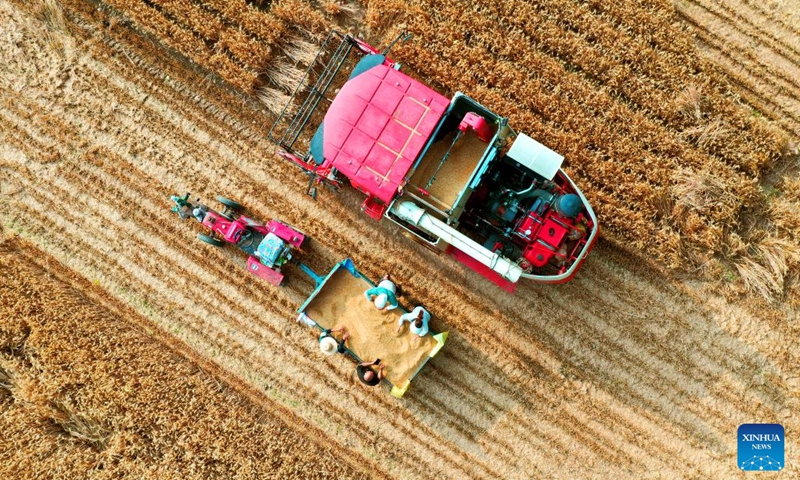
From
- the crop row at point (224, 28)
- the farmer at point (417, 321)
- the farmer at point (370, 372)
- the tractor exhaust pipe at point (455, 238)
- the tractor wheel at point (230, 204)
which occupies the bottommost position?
the farmer at point (370, 372)

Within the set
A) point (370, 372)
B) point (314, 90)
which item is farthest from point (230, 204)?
point (370, 372)

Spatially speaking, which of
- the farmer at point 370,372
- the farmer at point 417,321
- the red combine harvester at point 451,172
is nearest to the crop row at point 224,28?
the red combine harvester at point 451,172

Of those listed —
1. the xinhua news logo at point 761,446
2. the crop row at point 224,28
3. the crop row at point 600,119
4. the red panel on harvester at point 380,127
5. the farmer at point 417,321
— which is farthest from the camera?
the crop row at point 224,28

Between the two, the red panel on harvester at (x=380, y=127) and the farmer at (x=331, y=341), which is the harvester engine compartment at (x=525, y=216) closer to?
the red panel on harvester at (x=380, y=127)

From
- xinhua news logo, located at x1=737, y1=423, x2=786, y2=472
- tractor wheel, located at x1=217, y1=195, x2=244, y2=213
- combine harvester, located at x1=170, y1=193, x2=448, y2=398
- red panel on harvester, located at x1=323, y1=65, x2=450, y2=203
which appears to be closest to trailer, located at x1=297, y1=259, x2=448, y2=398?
combine harvester, located at x1=170, y1=193, x2=448, y2=398

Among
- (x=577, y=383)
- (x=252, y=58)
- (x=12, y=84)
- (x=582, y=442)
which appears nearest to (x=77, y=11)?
(x=12, y=84)

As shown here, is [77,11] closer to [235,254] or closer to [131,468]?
[235,254]
